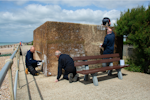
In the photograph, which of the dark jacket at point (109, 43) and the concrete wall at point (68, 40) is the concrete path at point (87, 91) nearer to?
the concrete wall at point (68, 40)

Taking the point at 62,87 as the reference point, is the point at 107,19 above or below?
above

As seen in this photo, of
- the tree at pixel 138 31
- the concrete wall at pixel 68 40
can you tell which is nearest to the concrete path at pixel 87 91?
the concrete wall at pixel 68 40

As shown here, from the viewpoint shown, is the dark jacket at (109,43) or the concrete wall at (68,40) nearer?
the concrete wall at (68,40)

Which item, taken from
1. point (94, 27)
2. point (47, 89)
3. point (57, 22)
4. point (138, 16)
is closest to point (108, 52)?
point (94, 27)

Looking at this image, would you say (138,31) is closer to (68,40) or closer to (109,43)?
(109,43)

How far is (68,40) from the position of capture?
500 centimetres

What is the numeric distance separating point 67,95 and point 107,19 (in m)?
4.35

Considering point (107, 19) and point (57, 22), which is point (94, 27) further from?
point (57, 22)

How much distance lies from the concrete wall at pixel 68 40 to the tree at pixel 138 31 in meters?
0.96

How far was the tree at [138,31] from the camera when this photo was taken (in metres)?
4.67

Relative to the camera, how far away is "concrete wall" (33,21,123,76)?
470 centimetres

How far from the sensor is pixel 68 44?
5.01m

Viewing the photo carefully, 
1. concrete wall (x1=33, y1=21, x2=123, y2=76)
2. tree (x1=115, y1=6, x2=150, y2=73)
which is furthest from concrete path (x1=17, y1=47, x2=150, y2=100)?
tree (x1=115, y1=6, x2=150, y2=73)

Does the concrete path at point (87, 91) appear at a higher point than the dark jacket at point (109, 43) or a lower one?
lower
